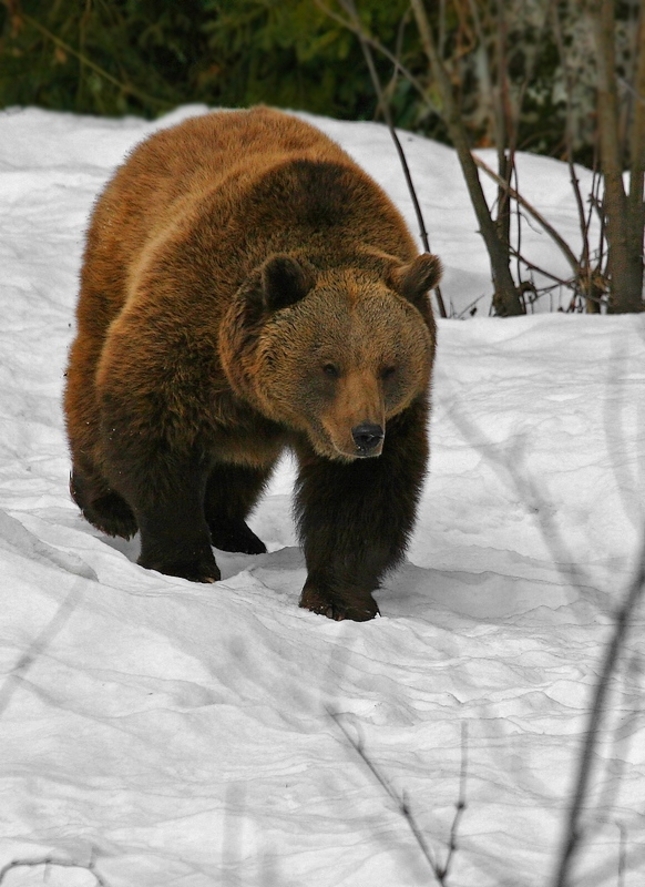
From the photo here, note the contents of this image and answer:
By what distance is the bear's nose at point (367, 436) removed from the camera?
4.56 meters

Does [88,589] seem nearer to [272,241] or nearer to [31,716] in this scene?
[31,716]

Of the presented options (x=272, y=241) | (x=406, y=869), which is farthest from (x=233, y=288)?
(x=406, y=869)

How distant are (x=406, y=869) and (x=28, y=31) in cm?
1087

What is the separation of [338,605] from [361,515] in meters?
0.36

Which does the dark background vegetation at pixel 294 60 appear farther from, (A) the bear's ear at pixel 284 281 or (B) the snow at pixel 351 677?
(A) the bear's ear at pixel 284 281

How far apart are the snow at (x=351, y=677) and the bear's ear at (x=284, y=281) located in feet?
3.54

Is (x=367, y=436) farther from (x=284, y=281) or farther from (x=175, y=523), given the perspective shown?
(x=175, y=523)

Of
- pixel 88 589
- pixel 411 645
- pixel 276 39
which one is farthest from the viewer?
pixel 276 39

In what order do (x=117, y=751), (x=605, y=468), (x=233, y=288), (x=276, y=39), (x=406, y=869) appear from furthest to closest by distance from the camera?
1. (x=276, y=39)
2. (x=605, y=468)
3. (x=233, y=288)
4. (x=117, y=751)
5. (x=406, y=869)

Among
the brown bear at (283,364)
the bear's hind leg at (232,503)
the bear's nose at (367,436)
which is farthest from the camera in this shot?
the bear's hind leg at (232,503)

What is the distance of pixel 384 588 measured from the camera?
17.8ft

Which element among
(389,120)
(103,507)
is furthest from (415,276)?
(389,120)

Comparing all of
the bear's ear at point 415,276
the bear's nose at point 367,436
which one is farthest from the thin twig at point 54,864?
the bear's ear at point 415,276

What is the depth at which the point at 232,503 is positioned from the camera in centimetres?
611
